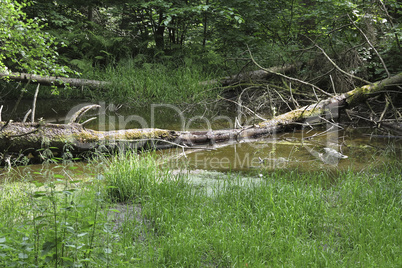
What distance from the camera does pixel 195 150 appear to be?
6.35 metres

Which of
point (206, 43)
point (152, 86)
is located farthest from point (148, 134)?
point (206, 43)

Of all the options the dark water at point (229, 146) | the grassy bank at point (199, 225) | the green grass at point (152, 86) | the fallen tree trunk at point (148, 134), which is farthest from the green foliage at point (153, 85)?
the grassy bank at point (199, 225)

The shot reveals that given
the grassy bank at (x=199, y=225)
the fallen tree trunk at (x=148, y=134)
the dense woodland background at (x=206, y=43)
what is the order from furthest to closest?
the dense woodland background at (x=206, y=43) → the fallen tree trunk at (x=148, y=134) → the grassy bank at (x=199, y=225)

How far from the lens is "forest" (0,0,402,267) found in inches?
105

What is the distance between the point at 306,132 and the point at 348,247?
4.94m

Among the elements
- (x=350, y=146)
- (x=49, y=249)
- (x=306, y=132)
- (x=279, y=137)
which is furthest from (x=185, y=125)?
(x=49, y=249)

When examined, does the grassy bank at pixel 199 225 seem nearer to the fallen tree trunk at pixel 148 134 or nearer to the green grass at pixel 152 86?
the fallen tree trunk at pixel 148 134

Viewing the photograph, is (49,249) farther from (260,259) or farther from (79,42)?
(79,42)

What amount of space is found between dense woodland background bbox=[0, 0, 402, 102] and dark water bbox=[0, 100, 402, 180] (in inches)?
34.0

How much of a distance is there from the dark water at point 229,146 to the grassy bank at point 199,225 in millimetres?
563

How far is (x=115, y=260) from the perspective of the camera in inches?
97.0

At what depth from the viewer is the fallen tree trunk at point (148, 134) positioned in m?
5.18

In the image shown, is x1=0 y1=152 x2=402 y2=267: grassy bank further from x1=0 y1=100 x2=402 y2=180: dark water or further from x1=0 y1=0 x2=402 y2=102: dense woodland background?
x1=0 y1=0 x2=402 y2=102: dense woodland background

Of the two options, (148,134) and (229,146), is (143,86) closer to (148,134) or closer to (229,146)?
(148,134)
